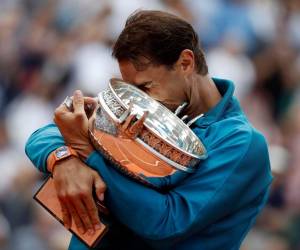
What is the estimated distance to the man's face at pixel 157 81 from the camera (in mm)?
2840

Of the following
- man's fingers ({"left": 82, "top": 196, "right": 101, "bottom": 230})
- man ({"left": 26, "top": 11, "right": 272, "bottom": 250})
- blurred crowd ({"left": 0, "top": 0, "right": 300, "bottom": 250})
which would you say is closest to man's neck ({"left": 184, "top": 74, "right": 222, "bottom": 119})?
man ({"left": 26, "top": 11, "right": 272, "bottom": 250})

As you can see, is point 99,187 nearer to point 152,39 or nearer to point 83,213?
point 83,213

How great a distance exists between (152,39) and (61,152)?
406mm

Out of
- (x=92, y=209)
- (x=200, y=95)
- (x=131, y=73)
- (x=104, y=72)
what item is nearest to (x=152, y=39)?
(x=131, y=73)

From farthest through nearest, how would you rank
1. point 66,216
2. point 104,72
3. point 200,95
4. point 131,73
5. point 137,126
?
point 104,72
point 200,95
point 131,73
point 66,216
point 137,126

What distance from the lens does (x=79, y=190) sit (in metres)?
2.66

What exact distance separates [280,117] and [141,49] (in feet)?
11.6

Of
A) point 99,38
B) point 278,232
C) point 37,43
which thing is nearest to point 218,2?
point 99,38

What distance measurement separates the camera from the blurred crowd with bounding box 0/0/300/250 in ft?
19.6

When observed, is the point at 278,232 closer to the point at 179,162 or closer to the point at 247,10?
the point at 247,10

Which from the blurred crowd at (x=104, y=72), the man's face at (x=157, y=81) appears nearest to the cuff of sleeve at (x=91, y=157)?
the man's face at (x=157, y=81)

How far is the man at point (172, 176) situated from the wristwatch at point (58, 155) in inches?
0.5

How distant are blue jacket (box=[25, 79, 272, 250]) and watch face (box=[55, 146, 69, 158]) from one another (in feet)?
0.23

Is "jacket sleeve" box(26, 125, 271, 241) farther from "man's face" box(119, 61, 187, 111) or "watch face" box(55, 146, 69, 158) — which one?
"man's face" box(119, 61, 187, 111)
